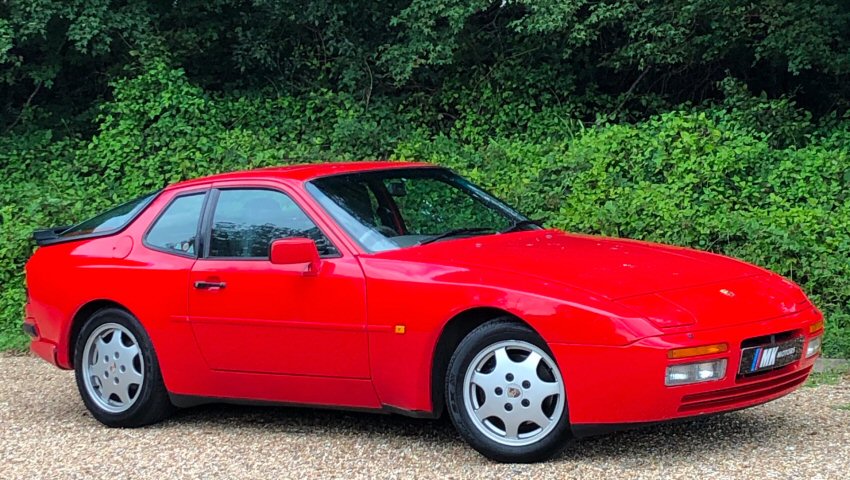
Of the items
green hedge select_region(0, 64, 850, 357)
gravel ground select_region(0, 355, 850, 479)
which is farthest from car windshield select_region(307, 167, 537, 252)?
green hedge select_region(0, 64, 850, 357)

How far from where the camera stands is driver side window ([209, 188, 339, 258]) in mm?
6312

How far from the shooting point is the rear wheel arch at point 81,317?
274 inches

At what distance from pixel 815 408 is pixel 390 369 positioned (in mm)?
2548

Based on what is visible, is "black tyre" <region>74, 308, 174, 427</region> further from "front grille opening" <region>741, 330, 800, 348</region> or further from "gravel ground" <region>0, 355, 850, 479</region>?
"front grille opening" <region>741, 330, 800, 348</region>

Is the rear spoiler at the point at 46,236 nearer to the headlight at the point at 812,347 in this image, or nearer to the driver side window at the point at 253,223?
the driver side window at the point at 253,223

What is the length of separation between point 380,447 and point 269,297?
1.00 m

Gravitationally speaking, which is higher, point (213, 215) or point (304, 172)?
point (304, 172)

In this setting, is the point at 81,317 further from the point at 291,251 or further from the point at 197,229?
the point at 291,251

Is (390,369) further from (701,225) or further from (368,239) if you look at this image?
(701,225)

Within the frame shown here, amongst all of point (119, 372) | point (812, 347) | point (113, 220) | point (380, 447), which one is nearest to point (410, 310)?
point (380, 447)

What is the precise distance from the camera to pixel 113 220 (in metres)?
7.19

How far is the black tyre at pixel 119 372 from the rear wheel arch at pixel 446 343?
1.94m

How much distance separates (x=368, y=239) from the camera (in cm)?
604

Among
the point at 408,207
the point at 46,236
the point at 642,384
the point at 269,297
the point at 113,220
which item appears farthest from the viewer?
the point at 46,236
